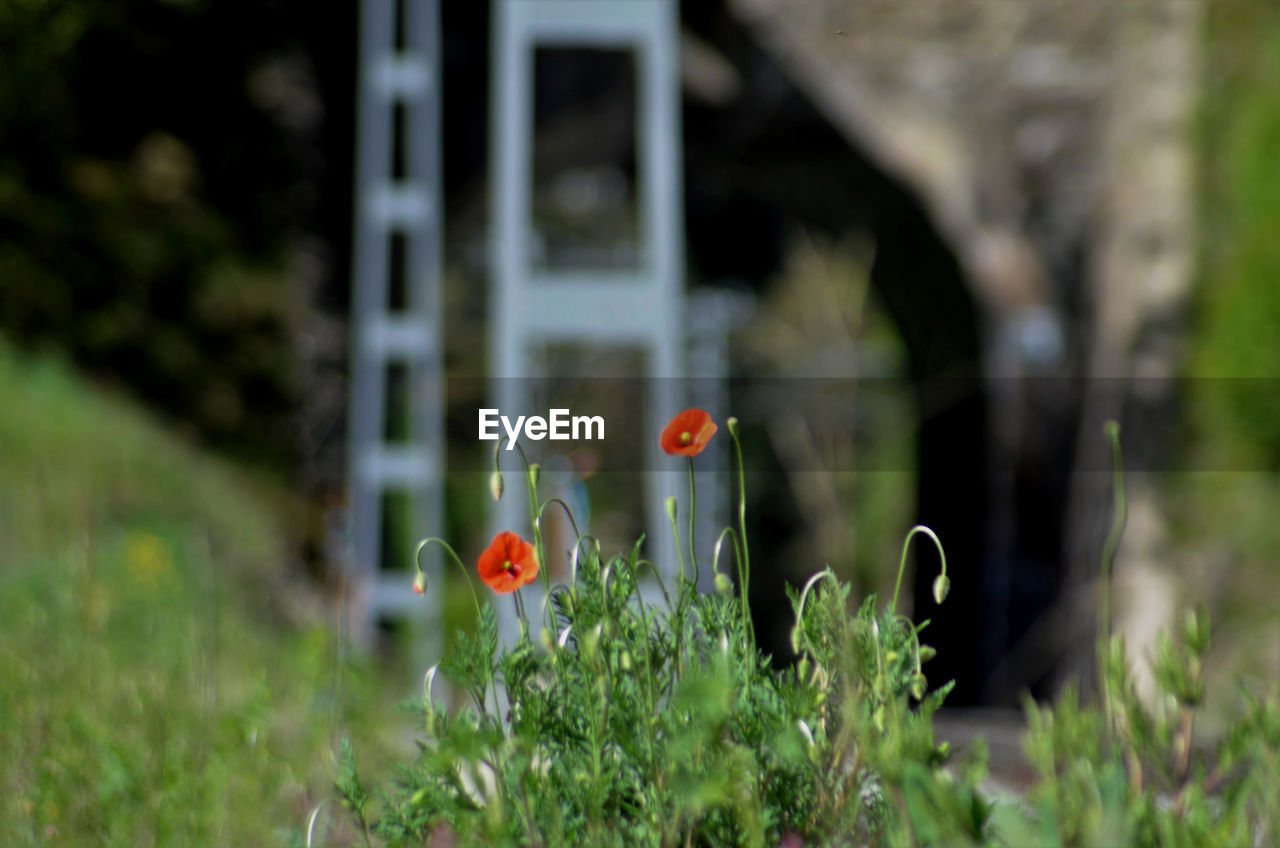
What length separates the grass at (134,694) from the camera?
1.07 m

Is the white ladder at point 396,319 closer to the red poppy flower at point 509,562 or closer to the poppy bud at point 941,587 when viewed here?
the red poppy flower at point 509,562

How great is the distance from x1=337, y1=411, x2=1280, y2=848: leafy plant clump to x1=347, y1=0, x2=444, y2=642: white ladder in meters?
2.97

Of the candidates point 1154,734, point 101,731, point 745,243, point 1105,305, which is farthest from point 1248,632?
point 745,243

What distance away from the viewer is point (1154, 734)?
0.70 meters

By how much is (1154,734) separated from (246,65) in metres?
5.08

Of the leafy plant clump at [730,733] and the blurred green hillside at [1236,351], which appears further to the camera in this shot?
the blurred green hillside at [1236,351]

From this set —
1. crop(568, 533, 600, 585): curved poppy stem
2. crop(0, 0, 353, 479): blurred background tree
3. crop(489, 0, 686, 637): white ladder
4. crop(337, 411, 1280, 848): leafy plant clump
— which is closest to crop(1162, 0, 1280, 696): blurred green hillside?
crop(489, 0, 686, 637): white ladder

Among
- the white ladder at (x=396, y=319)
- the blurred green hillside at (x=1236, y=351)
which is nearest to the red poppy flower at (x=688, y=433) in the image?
the blurred green hillside at (x=1236, y=351)

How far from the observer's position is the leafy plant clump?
2.08 ft

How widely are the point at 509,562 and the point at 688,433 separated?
16 cm

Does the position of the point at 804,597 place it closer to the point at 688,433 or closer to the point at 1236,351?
the point at 688,433

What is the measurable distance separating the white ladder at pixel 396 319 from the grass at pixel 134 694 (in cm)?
96

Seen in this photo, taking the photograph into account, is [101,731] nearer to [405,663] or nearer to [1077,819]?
[1077,819]

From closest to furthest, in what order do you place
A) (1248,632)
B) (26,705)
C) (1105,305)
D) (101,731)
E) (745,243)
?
(101,731), (26,705), (1248,632), (1105,305), (745,243)
